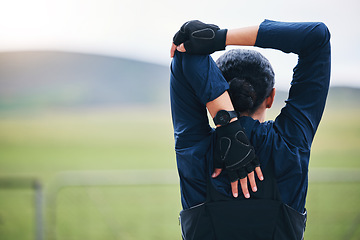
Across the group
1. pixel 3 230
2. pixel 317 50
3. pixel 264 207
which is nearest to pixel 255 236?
pixel 264 207

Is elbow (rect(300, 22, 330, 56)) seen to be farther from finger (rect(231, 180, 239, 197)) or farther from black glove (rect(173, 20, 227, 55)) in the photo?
finger (rect(231, 180, 239, 197))

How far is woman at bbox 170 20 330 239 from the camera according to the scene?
2.72ft

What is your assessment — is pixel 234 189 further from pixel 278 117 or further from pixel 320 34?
pixel 320 34

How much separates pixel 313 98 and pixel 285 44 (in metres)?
0.14

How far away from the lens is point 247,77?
2.89ft

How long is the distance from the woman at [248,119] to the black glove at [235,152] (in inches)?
0.9

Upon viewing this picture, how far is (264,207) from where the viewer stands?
0.85 metres

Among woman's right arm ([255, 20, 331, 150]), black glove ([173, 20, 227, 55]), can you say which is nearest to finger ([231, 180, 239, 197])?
woman's right arm ([255, 20, 331, 150])

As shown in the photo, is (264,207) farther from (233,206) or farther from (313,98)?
(313,98)

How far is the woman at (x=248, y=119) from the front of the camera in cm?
83

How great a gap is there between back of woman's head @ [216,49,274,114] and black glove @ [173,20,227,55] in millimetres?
57

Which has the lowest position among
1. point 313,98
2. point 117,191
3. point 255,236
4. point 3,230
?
point 117,191

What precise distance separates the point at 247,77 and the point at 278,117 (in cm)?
12

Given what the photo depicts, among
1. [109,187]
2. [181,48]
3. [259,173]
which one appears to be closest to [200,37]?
[181,48]
